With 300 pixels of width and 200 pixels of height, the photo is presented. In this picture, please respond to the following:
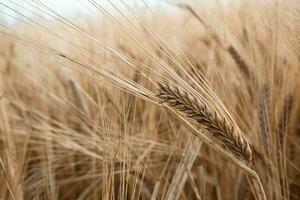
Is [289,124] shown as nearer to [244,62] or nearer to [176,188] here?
[244,62]

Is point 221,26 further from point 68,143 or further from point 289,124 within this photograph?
point 68,143

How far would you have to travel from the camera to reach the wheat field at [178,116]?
62 centimetres

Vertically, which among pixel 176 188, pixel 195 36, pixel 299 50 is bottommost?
pixel 176 188

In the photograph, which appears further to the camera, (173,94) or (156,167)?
(156,167)

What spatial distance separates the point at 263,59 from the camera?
3.02 feet

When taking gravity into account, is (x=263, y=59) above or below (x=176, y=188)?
above

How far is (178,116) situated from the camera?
0.58 metres

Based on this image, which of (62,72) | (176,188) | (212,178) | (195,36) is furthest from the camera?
(195,36)

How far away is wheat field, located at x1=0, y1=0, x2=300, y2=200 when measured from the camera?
2.02 feet

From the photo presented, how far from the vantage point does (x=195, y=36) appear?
1.35m

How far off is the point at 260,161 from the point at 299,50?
0.64ft

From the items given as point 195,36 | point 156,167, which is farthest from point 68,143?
point 195,36

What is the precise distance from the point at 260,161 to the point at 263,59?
232 millimetres

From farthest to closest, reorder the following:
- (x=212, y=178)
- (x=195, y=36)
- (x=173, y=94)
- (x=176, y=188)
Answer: (x=195, y=36) < (x=212, y=178) < (x=176, y=188) < (x=173, y=94)
